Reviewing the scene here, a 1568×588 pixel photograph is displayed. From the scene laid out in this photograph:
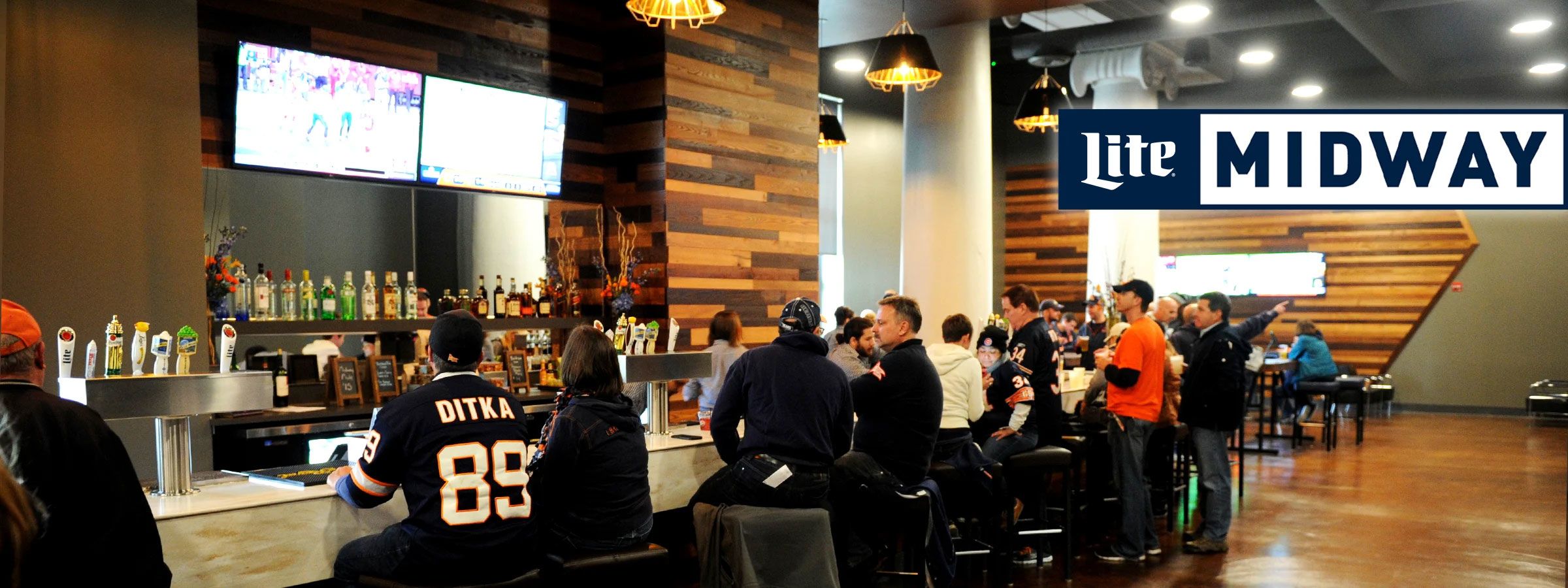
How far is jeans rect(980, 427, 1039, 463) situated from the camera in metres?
4.99

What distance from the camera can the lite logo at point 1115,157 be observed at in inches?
116

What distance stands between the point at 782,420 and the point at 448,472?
1.15m

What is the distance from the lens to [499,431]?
282 centimetres

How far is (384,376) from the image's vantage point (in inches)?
209

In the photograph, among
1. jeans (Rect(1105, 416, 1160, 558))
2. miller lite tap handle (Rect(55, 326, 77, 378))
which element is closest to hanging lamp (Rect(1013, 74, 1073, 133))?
jeans (Rect(1105, 416, 1160, 558))

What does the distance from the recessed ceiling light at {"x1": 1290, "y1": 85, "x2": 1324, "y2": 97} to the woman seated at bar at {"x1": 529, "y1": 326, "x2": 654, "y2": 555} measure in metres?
11.6

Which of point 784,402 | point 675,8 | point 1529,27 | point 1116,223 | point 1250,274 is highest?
point 1529,27

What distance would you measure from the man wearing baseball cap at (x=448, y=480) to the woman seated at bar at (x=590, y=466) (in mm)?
224

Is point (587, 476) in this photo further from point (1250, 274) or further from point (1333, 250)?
point (1333, 250)

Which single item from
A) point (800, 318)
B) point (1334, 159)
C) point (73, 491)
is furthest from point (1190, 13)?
point (73, 491)

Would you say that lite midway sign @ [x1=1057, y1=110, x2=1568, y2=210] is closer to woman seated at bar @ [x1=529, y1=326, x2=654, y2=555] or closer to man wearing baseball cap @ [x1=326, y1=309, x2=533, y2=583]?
woman seated at bar @ [x1=529, y1=326, x2=654, y2=555]

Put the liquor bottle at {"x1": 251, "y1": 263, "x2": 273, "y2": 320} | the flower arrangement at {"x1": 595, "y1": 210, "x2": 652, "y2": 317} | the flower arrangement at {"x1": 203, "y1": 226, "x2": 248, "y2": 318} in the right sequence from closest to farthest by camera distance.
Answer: the flower arrangement at {"x1": 203, "y1": 226, "x2": 248, "y2": 318}
the liquor bottle at {"x1": 251, "y1": 263, "x2": 273, "y2": 320}
the flower arrangement at {"x1": 595, "y1": 210, "x2": 652, "y2": 317}

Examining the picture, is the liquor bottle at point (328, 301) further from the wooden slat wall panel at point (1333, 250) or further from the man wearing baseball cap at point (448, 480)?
the wooden slat wall panel at point (1333, 250)

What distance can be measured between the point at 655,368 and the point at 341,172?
1.82 meters
